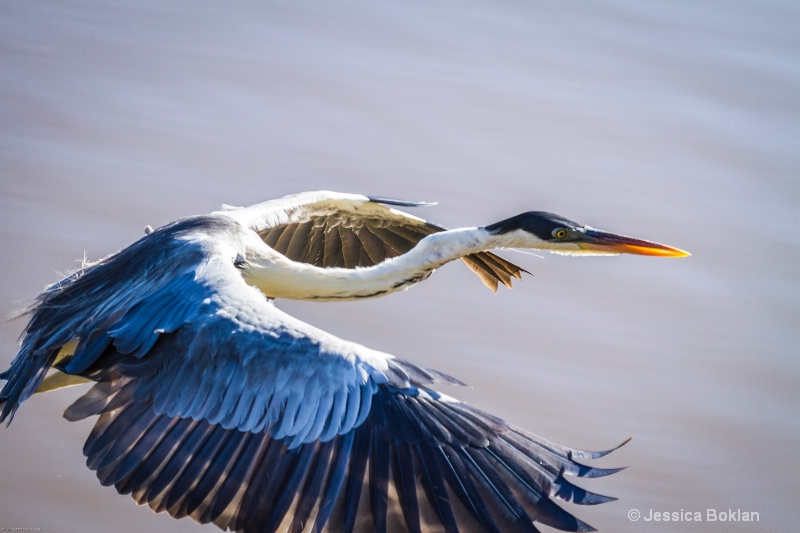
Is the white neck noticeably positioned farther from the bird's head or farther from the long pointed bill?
the long pointed bill

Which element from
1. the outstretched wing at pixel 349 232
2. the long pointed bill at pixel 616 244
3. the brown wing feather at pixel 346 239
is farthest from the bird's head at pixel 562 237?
the brown wing feather at pixel 346 239

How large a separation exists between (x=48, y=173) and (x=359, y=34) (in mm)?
3347

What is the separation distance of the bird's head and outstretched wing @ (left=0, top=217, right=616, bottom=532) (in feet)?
5.27

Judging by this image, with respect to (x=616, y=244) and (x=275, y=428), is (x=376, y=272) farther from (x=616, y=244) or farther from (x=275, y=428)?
(x=275, y=428)

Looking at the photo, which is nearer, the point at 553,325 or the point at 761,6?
the point at 553,325

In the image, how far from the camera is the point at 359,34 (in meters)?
10.2

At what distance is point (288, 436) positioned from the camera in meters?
4.07

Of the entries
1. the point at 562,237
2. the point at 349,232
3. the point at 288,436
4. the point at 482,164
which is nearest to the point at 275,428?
the point at 288,436

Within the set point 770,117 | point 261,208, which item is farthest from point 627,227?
point 261,208

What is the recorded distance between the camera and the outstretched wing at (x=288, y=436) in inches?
155

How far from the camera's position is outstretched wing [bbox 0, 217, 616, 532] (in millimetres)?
3939

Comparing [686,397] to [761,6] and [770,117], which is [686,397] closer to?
[770,117]

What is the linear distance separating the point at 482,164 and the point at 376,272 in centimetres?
308

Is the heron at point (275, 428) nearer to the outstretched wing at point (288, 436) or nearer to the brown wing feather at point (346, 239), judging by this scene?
the outstretched wing at point (288, 436)
